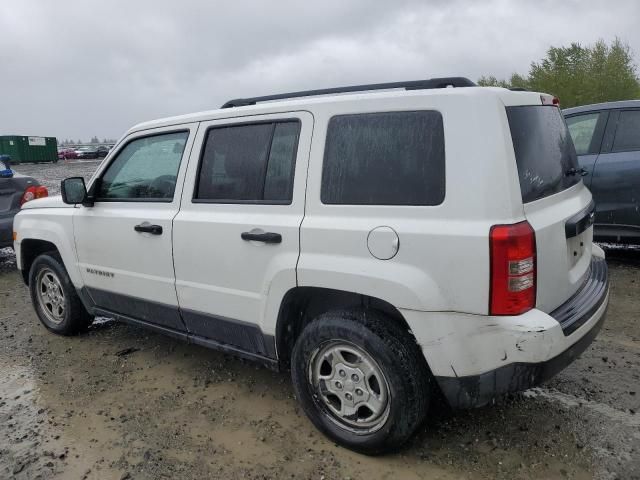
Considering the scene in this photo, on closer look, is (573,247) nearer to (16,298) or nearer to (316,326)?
(316,326)

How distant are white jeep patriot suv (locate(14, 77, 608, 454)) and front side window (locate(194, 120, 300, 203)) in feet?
0.04

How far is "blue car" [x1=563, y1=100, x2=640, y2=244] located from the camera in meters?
5.40

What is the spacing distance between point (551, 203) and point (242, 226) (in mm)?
1618

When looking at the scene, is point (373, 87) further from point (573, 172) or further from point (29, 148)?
point (29, 148)

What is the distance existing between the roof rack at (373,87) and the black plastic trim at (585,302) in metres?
1.18

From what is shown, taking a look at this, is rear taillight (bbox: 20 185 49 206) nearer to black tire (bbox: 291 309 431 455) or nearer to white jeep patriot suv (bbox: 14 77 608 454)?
white jeep patriot suv (bbox: 14 77 608 454)

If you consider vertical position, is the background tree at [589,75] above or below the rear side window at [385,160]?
above

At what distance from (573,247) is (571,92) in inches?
1428

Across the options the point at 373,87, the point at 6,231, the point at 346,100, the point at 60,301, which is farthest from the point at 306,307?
the point at 6,231

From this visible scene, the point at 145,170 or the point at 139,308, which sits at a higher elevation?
Result: the point at 145,170

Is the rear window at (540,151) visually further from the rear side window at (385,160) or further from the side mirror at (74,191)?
the side mirror at (74,191)

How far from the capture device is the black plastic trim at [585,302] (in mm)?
2400

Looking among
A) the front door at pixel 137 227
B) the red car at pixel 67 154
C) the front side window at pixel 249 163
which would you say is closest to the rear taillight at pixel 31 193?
the front door at pixel 137 227

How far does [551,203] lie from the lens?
101 inches
